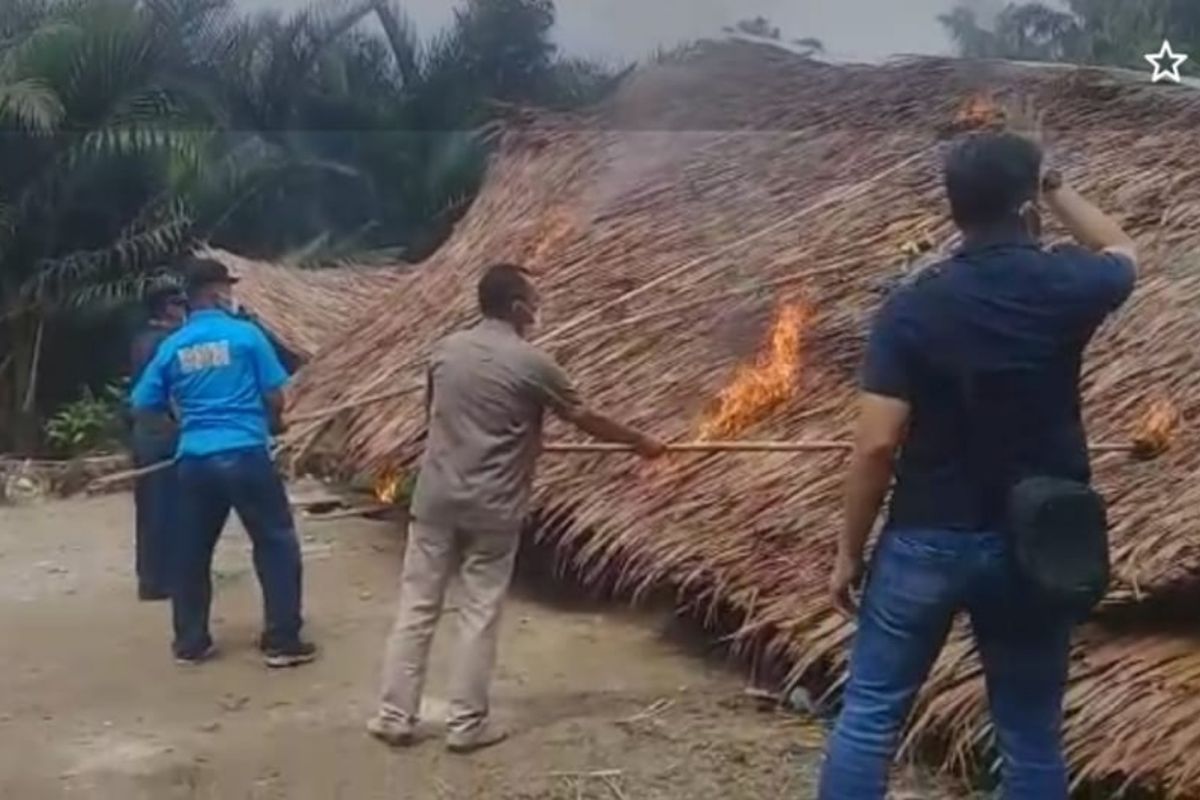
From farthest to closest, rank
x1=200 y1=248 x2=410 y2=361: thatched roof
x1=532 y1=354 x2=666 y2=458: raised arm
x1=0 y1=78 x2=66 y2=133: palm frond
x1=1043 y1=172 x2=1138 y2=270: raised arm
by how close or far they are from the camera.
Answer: x1=0 y1=78 x2=66 y2=133: palm frond
x1=200 y1=248 x2=410 y2=361: thatched roof
x1=532 y1=354 x2=666 y2=458: raised arm
x1=1043 y1=172 x2=1138 y2=270: raised arm

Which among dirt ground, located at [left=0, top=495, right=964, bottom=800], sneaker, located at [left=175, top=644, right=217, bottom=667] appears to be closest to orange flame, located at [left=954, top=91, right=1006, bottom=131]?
dirt ground, located at [left=0, top=495, right=964, bottom=800]

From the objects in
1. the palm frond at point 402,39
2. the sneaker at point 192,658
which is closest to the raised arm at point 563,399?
the sneaker at point 192,658

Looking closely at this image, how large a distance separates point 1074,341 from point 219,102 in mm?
15047

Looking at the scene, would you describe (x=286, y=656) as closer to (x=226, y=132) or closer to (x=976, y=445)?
(x=976, y=445)

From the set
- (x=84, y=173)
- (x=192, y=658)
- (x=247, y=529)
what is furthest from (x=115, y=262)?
(x=247, y=529)

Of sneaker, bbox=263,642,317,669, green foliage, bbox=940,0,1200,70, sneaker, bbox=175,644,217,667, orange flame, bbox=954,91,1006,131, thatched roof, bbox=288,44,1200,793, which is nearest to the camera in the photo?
thatched roof, bbox=288,44,1200,793

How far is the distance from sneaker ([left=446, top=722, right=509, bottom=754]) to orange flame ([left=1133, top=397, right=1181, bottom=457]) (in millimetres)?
2055

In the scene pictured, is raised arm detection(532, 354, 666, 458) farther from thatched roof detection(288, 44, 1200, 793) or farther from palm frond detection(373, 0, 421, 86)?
palm frond detection(373, 0, 421, 86)

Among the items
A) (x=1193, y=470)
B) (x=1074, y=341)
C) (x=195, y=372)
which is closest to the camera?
(x=1074, y=341)

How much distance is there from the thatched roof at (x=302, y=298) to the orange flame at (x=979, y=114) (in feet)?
13.8

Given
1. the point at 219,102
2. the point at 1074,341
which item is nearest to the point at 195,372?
the point at 1074,341

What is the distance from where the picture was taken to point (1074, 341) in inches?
164

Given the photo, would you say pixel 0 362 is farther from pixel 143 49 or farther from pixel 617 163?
pixel 617 163

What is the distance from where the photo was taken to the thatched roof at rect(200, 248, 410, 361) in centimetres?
1298
